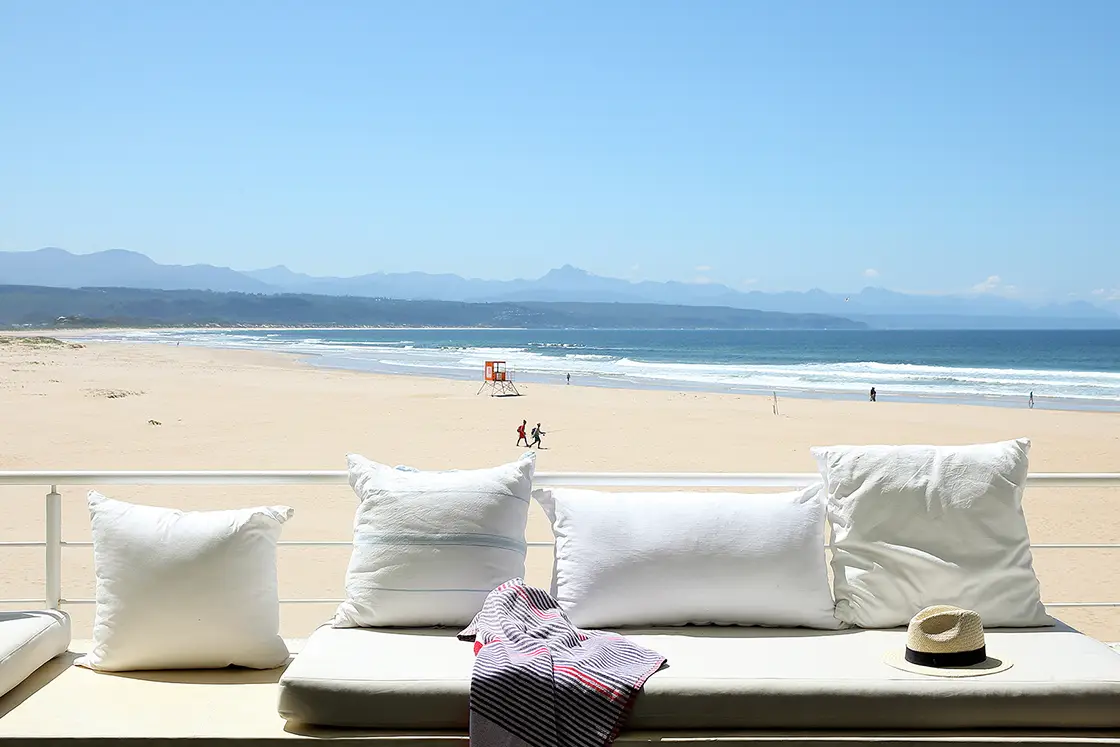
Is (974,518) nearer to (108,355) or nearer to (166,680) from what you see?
(166,680)

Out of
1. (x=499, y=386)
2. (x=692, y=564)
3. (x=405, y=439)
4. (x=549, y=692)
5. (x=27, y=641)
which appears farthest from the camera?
(x=499, y=386)

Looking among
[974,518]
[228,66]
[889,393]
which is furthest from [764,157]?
[974,518]

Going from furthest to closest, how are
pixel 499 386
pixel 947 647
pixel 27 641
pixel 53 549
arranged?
1. pixel 499 386
2. pixel 53 549
3. pixel 27 641
4. pixel 947 647

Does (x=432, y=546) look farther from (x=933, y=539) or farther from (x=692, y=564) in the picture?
(x=933, y=539)

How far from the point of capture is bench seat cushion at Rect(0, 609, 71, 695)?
2422 millimetres

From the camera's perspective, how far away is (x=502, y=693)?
215 centimetres

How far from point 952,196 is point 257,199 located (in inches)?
1410

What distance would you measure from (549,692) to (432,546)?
2.10 ft

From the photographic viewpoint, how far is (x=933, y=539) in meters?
2.71

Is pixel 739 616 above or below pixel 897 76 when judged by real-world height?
below

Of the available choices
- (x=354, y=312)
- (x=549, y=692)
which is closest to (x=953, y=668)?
(x=549, y=692)

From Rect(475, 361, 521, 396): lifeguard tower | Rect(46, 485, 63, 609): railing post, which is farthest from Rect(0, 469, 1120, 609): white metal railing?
Rect(475, 361, 521, 396): lifeguard tower

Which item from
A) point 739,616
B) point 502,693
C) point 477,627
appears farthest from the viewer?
point 739,616

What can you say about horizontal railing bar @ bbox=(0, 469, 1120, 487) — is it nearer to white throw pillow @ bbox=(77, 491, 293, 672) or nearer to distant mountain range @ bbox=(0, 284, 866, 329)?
white throw pillow @ bbox=(77, 491, 293, 672)
